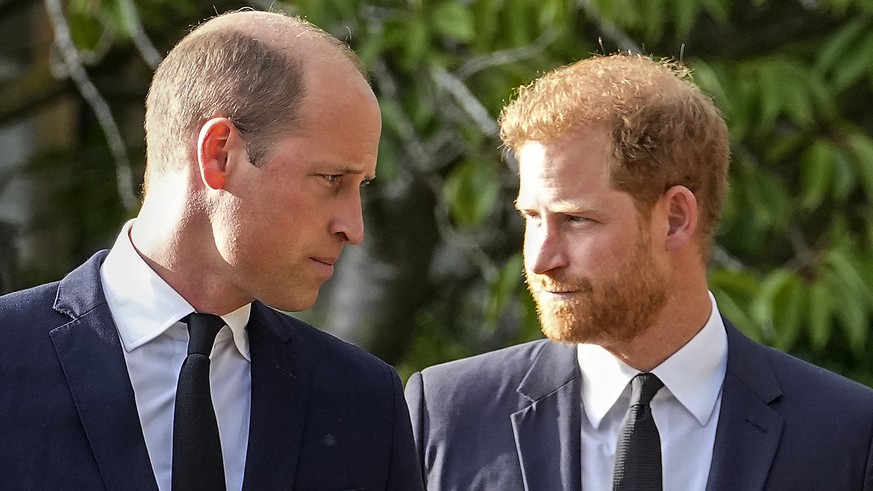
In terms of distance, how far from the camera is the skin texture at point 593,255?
234 cm

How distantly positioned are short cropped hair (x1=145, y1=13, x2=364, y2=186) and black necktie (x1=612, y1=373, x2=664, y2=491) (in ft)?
2.66

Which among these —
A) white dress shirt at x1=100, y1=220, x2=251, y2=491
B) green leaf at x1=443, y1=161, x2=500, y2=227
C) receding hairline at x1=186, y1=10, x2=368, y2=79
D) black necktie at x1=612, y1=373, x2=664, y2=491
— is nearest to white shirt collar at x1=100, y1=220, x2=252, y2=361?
white dress shirt at x1=100, y1=220, x2=251, y2=491

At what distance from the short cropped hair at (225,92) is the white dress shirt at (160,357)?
175 millimetres

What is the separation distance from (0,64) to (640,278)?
278 centimetres

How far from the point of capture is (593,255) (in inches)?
92.0

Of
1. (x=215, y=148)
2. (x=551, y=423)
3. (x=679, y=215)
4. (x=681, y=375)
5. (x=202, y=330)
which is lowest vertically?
(x=551, y=423)

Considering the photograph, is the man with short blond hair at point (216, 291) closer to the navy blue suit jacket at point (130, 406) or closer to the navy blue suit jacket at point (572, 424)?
the navy blue suit jacket at point (130, 406)

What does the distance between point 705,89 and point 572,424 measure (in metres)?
1.31

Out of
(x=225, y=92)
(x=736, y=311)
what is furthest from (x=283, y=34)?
(x=736, y=311)

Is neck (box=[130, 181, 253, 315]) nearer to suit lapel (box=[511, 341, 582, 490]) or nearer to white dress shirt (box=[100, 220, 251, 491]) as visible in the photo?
white dress shirt (box=[100, 220, 251, 491])

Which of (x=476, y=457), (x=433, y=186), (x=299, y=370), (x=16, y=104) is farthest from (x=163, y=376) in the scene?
(x=16, y=104)

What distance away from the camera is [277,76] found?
2.01 m

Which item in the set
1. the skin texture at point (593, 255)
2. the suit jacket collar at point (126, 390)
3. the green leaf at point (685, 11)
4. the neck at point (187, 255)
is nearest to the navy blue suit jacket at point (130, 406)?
the suit jacket collar at point (126, 390)

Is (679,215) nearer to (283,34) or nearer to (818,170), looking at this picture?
(283,34)
